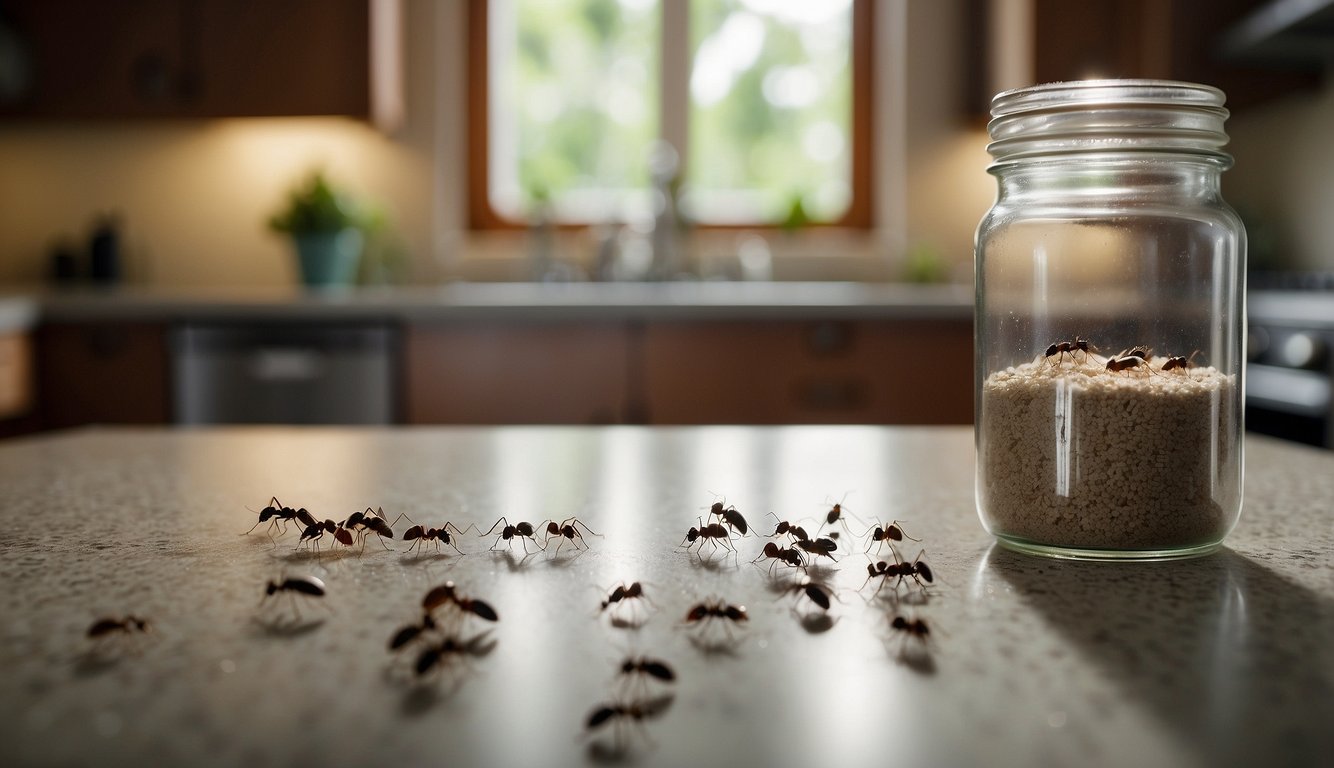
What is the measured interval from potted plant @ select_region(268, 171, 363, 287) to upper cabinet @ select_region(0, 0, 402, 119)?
233 mm

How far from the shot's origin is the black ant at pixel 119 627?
1.21ft

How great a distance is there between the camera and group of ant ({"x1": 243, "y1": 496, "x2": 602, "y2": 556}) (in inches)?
21.3

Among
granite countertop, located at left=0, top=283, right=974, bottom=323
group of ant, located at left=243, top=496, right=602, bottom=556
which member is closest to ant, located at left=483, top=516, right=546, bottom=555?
group of ant, located at left=243, top=496, right=602, bottom=556

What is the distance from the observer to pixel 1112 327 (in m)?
0.54

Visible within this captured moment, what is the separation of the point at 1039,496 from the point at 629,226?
2.90 m

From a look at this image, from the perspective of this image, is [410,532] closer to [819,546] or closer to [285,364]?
[819,546]

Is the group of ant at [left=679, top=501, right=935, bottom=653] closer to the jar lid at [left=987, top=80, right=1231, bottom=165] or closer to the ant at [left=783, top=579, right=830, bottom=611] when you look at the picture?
the ant at [left=783, top=579, right=830, bottom=611]

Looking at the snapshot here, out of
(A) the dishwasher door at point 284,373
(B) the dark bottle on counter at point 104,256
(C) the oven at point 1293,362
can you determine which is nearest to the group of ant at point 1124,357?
(C) the oven at point 1293,362

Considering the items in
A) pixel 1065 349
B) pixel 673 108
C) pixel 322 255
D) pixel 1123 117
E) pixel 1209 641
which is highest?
pixel 673 108

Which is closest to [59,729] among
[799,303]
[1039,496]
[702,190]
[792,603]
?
[792,603]

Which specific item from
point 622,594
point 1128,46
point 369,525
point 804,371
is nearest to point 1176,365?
point 622,594

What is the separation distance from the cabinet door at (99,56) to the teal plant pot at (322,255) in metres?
0.53

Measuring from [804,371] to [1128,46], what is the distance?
1344 millimetres

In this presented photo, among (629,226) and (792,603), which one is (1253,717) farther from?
(629,226)
